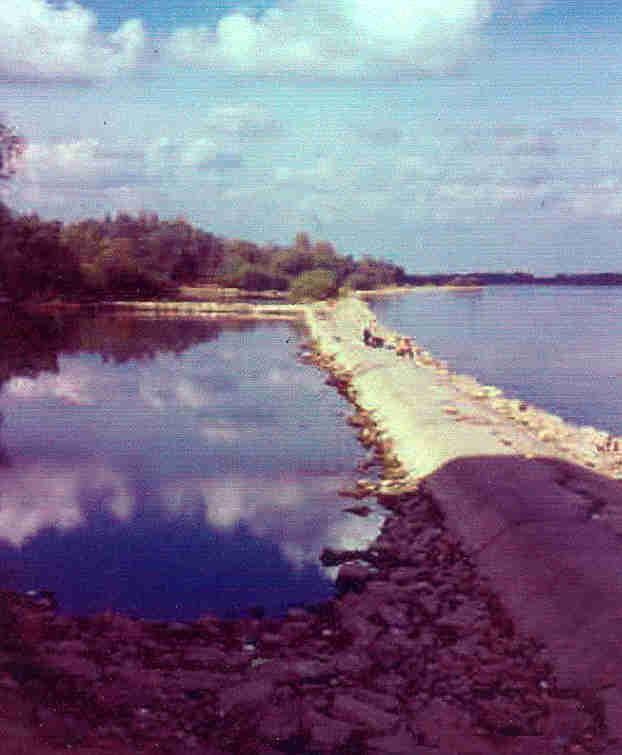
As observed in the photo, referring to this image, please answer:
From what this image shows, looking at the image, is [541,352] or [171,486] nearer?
[171,486]

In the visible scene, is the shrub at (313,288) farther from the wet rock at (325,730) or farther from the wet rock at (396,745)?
the wet rock at (396,745)

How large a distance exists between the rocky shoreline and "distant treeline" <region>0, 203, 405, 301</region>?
32713 millimetres

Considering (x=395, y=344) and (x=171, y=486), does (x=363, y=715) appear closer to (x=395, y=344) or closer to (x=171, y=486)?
(x=171, y=486)

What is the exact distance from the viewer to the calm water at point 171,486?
11.2 metres

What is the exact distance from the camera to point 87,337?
45.0 meters

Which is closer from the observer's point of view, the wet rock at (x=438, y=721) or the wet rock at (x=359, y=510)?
the wet rock at (x=438, y=721)

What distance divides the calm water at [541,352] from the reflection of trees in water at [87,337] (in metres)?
11.2

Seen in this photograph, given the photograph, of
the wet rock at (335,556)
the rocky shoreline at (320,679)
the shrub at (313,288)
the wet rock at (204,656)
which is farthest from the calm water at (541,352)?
the wet rock at (204,656)

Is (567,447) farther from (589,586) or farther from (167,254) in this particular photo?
(167,254)

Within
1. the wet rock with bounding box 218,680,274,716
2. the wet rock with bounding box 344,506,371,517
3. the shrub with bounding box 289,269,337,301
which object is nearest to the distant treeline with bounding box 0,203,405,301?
the shrub with bounding box 289,269,337,301

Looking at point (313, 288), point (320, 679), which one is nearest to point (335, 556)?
point (320, 679)

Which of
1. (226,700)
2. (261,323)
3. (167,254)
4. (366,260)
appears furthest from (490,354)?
(366,260)

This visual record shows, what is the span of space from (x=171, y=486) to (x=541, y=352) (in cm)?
2997

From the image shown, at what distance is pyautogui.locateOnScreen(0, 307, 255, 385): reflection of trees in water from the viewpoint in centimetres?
3641
